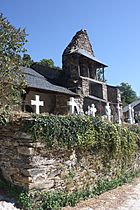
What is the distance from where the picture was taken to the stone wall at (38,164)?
6.18 metres

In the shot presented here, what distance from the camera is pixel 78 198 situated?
706cm

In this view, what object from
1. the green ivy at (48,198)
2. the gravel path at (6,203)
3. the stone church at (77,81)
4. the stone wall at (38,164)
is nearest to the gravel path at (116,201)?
the green ivy at (48,198)

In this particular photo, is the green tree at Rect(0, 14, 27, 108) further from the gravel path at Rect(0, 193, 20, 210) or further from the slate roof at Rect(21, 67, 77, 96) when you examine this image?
the slate roof at Rect(21, 67, 77, 96)

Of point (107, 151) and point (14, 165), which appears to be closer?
point (14, 165)

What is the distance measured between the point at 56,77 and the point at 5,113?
1494 cm

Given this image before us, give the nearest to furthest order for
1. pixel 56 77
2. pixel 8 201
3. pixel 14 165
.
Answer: pixel 8 201 < pixel 14 165 < pixel 56 77

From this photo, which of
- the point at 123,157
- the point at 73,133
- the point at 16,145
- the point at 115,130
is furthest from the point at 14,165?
the point at 123,157

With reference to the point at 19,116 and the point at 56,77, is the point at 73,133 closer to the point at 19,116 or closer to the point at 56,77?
the point at 19,116

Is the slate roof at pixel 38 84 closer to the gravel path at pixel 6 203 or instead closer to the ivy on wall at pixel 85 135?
the ivy on wall at pixel 85 135

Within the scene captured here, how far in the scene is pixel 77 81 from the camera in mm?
19516

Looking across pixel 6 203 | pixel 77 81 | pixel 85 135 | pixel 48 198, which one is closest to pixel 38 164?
pixel 48 198

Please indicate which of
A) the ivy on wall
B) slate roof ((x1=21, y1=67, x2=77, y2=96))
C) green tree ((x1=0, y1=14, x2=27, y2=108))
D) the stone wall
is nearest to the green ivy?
the stone wall

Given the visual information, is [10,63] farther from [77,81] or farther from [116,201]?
[77,81]

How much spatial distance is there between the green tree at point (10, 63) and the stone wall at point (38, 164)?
2.98ft
